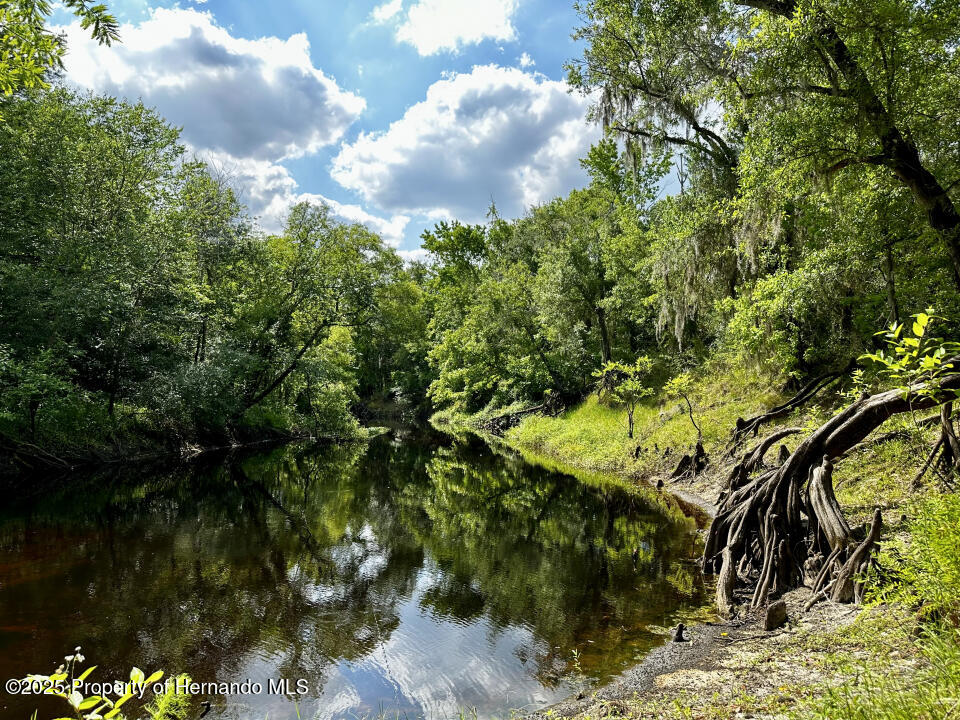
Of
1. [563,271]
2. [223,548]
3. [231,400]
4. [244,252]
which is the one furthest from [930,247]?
[244,252]

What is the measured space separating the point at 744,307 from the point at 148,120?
2943cm

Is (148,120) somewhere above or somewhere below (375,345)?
above

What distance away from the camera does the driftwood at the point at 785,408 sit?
12.9 metres

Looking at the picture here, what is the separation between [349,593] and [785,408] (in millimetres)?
10901

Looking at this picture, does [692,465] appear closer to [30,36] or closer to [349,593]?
[349,593]

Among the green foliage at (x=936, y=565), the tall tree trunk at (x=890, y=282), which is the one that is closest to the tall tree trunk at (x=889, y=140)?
the tall tree trunk at (x=890, y=282)

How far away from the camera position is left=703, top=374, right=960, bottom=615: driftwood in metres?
6.72

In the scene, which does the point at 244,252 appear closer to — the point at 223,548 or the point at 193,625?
the point at 223,548

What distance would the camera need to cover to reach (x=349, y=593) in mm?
9281

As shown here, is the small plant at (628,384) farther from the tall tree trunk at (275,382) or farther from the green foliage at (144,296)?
the tall tree trunk at (275,382)

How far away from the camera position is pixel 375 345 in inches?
2267

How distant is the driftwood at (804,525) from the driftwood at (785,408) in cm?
519

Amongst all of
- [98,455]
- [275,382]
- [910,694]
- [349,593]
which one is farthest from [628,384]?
[98,455]

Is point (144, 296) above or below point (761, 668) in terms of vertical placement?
above
